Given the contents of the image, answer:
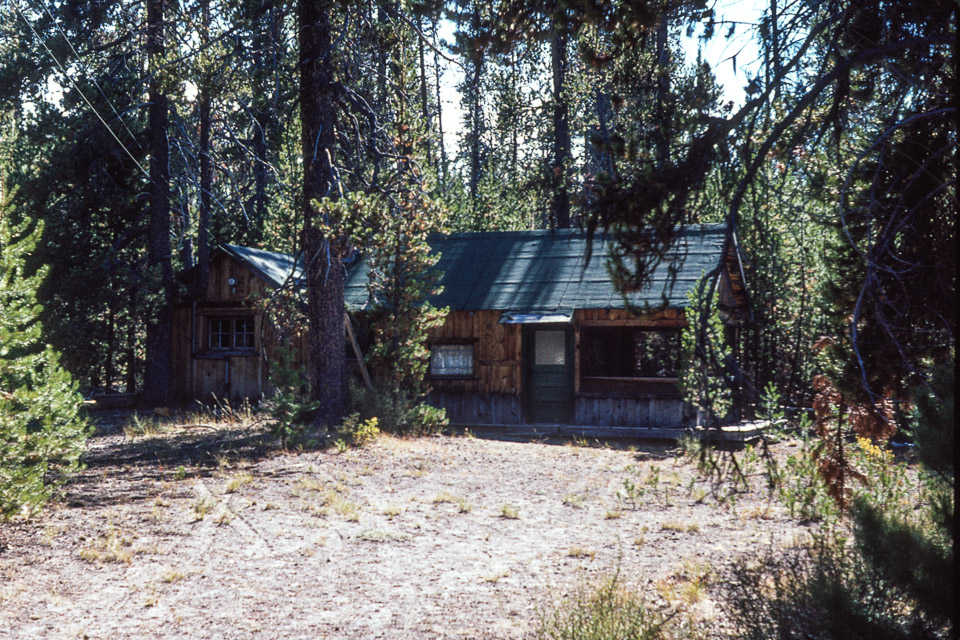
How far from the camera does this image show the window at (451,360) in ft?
59.7

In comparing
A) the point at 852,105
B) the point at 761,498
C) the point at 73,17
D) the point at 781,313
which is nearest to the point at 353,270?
the point at 73,17

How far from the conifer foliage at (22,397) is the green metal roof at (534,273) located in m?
10.4

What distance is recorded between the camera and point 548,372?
17672 mm

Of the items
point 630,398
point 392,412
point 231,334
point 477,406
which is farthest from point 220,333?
point 630,398

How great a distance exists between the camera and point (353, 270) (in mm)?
20516

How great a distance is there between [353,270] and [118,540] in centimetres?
1328

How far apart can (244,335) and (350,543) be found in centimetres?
1354

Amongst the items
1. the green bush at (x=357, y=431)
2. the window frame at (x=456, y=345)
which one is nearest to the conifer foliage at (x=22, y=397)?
the green bush at (x=357, y=431)

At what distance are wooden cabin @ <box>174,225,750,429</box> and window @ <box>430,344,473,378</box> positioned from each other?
23 millimetres

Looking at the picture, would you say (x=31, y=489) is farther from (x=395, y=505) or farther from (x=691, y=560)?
(x=691, y=560)

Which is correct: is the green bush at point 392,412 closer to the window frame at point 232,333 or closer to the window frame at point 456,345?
the window frame at point 456,345

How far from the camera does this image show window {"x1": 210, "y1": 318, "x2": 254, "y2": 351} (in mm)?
20484

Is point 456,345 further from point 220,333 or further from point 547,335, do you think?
point 220,333

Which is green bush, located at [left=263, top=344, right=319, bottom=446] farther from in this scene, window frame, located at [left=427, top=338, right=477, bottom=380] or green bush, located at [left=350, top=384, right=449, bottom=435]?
window frame, located at [left=427, top=338, right=477, bottom=380]
